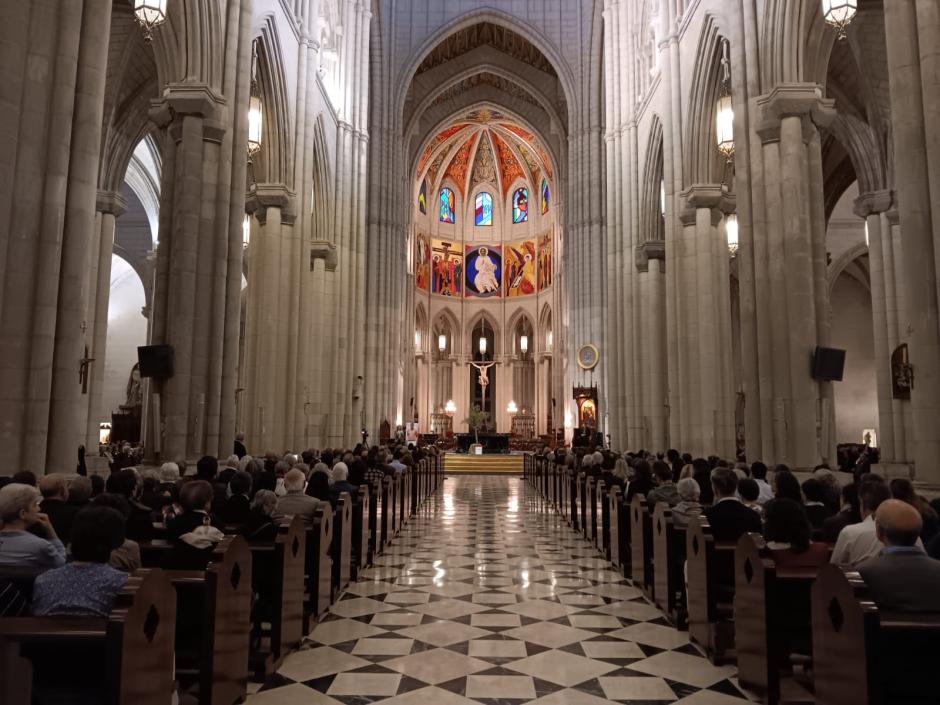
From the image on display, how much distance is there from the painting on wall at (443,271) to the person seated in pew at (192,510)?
4381 centimetres

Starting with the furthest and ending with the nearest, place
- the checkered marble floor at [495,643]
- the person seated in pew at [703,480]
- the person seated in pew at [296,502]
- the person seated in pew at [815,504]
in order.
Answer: the person seated in pew at [703,480] < the person seated in pew at [296,502] < the person seated in pew at [815,504] < the checkered marble floor at [495,643]

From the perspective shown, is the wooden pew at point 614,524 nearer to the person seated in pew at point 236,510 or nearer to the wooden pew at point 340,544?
the wooden pew at point 340,544

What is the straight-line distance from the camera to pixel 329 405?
22.0 meters

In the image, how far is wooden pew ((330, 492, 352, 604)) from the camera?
7473 millimetres

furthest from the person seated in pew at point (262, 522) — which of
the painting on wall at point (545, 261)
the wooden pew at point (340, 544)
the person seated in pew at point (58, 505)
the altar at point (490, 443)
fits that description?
the painting on wall at point (545, 261)

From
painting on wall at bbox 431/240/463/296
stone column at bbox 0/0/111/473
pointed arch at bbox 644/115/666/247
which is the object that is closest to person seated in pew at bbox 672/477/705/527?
stone column at bbox 0/0/111/473

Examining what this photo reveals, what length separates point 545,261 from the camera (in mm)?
47938

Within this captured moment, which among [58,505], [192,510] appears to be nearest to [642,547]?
[192,510]

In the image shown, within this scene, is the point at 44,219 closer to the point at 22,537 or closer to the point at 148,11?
the point at 148,11

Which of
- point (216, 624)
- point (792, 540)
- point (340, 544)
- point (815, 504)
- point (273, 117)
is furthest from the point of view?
point (273, 117)

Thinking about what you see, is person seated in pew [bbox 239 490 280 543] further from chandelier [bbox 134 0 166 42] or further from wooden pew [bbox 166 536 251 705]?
chandelier [bbox 134 0 166 42]

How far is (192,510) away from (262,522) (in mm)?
773

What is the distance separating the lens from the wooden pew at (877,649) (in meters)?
3.01

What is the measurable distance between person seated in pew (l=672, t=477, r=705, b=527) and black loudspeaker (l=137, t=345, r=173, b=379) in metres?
7.89
